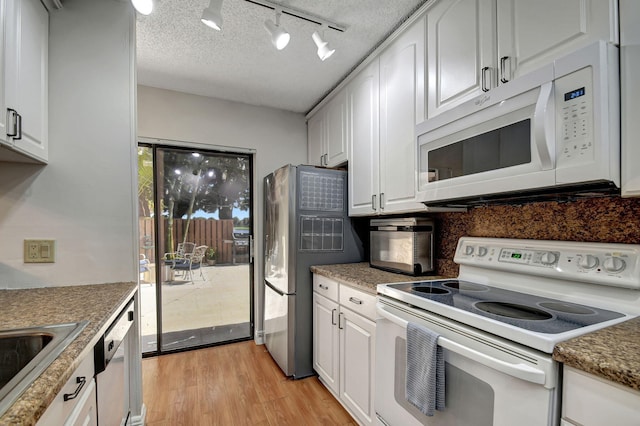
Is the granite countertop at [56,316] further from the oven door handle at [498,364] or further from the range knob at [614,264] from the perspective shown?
the range knob at [614,264]

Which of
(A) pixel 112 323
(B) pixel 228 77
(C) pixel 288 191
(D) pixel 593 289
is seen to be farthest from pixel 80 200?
(D) pixel 593 289

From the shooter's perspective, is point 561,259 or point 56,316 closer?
point 56,316

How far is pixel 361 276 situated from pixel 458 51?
132cm

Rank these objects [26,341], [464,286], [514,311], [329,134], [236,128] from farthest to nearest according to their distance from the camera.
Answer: [236,128] < [329,134] < [464,286] < [514,311] < [26,341]

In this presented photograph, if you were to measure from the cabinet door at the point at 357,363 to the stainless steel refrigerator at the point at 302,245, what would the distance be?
1.57 ft

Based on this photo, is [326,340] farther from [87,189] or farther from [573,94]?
[573,94]

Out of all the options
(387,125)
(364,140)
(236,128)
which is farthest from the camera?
(236,128)

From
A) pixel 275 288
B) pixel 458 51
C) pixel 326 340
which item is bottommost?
pixel 326 340

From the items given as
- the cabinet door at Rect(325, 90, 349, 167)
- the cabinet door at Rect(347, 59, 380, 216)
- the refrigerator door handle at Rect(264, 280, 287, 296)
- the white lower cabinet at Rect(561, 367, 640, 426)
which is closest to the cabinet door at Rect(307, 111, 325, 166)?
the cabinet door at Rect(325, 90, 349, 167)

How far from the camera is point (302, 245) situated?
2322 millimetres

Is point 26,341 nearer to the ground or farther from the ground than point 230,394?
farther from the ground

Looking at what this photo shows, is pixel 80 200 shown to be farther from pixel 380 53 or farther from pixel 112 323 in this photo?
pixel 380 53

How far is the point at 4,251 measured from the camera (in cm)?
142

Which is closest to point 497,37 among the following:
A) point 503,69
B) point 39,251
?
point 503,69
